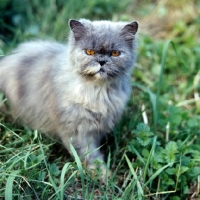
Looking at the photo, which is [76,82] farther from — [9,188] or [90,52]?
[9,188]

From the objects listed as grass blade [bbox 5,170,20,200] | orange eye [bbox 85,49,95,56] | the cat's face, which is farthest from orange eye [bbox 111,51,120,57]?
grass blade [bbox 5,170,20,200]

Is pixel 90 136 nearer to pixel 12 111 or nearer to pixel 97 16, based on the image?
pixel 12 111

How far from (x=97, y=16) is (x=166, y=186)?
8.73 feet

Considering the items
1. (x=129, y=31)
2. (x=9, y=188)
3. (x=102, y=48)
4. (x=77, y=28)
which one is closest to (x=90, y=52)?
(x=102, y=48)

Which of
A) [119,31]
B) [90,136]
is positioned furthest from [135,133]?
[119,31]

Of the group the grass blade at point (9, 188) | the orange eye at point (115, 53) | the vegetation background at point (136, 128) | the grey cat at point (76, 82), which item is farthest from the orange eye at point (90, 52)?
the grass blade at point (9, 188)

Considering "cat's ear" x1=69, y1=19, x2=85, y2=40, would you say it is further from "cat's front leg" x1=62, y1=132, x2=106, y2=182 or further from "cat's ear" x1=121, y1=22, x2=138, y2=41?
"cat's front leg" x1=62, y1=132, x2=106, y2=182

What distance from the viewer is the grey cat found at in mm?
2992

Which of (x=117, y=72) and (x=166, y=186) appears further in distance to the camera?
(x=166, y=186)

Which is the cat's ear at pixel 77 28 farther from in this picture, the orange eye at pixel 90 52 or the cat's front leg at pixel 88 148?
the cat's front leg at pixel 88 148

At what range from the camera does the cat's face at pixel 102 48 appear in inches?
116

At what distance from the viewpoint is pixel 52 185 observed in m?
2.71

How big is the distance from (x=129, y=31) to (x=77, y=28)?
0.38 meters

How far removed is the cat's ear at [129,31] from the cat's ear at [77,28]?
0.30m
